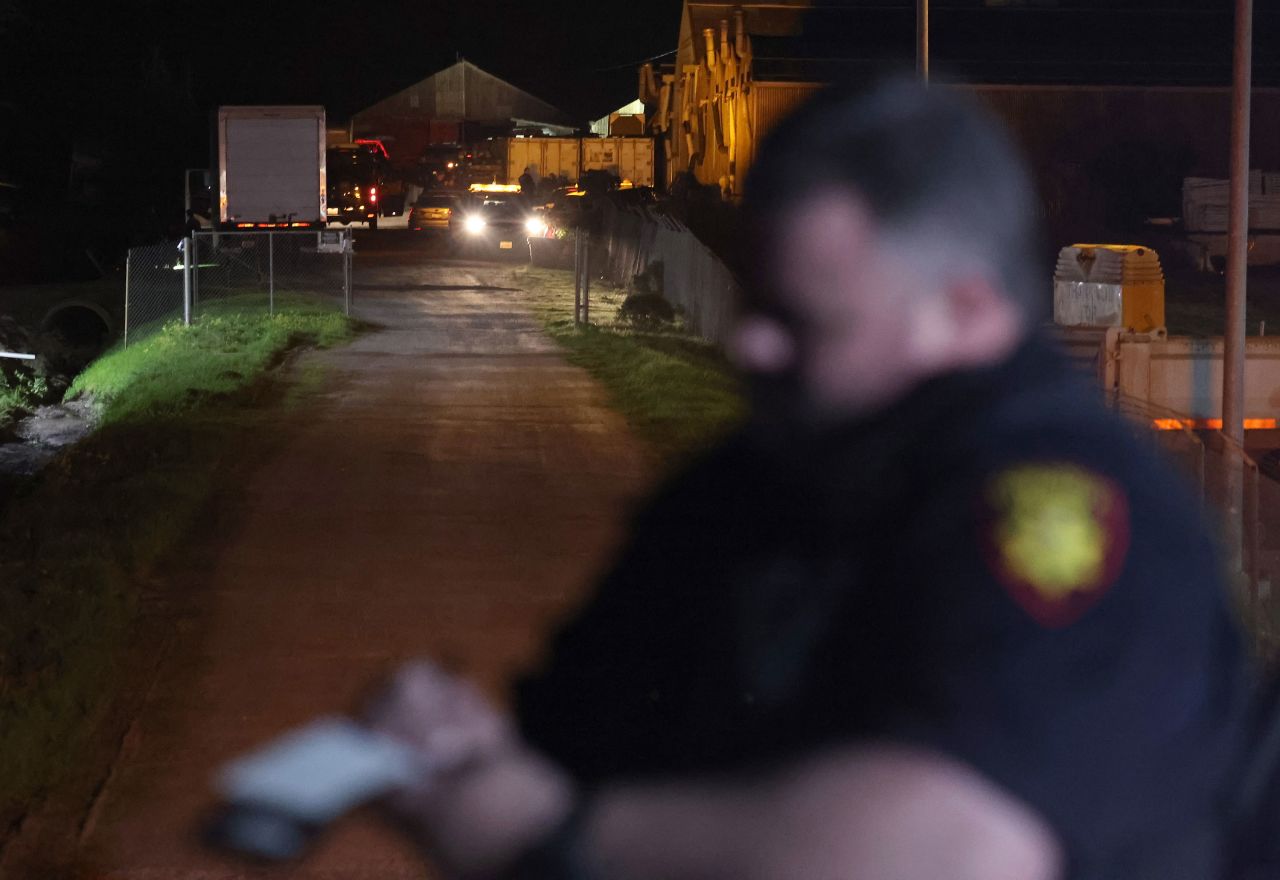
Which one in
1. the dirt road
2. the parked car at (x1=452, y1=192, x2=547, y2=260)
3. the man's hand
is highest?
the parked car at (x1=452, y1=192, x2=547, y2=260)

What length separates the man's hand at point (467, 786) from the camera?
1.95 metres

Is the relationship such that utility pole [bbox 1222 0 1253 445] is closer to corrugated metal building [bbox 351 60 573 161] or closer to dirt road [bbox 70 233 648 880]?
dirt road [bbox 70 233 648 880]

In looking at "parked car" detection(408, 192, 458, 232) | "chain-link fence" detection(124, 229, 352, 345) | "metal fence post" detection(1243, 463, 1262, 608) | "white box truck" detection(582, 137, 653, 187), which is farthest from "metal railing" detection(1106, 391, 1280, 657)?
"white box truck" detection(582, 137, 653, 187)

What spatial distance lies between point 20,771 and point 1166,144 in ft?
114

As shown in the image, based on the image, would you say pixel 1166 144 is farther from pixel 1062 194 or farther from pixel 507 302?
pixel 507 302

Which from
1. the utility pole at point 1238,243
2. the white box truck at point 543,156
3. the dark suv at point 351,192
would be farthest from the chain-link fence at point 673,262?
the white box truck at point 543,156

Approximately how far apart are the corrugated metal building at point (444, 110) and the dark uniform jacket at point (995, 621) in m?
80.8

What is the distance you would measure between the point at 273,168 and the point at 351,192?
1525 centimetres

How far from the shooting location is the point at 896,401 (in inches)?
77.9

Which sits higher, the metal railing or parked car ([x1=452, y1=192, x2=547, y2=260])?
parked car ([x1=452, y1=192, x2=547, y2=260])

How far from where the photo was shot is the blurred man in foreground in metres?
1.78

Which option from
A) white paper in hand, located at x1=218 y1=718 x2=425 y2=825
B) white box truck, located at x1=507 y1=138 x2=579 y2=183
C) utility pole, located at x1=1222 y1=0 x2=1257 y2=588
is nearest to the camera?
white paper in hand, located at x1=218 y1=718 x2=425 y2=825

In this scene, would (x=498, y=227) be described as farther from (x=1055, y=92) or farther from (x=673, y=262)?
(x=673, y=262)

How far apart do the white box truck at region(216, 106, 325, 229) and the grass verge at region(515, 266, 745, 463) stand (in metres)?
9.17
